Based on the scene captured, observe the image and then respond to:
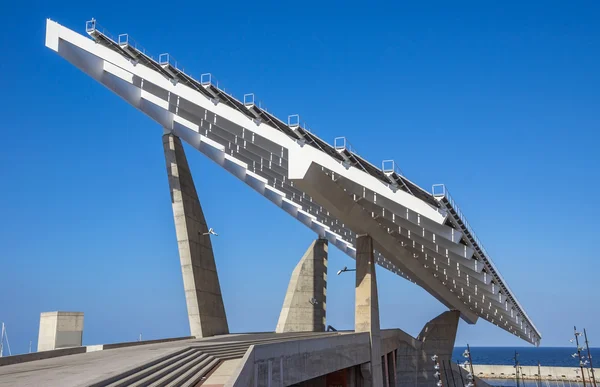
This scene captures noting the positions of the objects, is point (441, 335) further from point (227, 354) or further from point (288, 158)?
point (227, 354)

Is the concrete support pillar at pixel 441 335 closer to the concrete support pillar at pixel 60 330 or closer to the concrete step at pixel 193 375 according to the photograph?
the concrete support pillar at pixel 60 330

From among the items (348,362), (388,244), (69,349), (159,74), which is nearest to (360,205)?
(388,244)

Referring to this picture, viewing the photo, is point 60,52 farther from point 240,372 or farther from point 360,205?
point 240,372

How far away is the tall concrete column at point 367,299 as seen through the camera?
28.8 meters

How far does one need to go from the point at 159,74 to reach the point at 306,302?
22.7 m

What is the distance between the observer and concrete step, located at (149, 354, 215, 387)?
9430mm

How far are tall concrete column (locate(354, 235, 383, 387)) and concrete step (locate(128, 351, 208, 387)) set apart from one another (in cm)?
1559

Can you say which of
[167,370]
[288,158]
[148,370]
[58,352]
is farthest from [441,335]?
[148,370]

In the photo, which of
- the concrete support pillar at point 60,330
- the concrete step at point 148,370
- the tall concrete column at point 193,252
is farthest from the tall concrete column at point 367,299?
the concrete step at point 148,370

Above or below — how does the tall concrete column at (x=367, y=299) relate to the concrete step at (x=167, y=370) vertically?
above

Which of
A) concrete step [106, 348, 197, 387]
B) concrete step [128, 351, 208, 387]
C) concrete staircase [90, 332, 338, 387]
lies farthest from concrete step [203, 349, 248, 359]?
concrete step [106, 348, 197, 387]

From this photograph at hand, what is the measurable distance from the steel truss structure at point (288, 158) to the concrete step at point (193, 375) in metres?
10.4

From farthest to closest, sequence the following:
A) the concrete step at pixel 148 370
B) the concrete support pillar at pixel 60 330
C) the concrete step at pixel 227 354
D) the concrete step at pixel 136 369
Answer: the concrete support pillar at pixel 60 330 → the concrete step at pixel 227 354 → the concrete step at pixel 148 370 → the concrete step at pixel 136 369

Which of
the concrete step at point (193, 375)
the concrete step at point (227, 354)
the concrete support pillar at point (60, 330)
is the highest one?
the concrete support pillar at point (60, 330)
